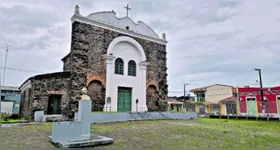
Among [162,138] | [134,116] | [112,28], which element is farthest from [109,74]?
[162,138]

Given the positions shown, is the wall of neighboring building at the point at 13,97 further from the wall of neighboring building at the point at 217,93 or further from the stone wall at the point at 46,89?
the wall of neighboring building at the point at 217,93

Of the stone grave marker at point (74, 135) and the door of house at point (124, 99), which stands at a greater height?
the door of house at point (124, 99)

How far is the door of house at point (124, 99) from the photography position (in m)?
16.0

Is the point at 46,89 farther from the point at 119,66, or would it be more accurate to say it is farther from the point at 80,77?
the point at 119,66

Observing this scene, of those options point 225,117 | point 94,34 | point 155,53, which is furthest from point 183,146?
point 225,117

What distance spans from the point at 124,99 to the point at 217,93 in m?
21.9

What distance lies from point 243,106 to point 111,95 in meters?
13.2

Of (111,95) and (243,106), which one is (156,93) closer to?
(111,95)

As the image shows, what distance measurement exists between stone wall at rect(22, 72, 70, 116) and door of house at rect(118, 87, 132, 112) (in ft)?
13.7

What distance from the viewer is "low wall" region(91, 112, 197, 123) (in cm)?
1150

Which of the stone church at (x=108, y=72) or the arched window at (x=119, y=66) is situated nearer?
the stone church at (x=108, y=72)

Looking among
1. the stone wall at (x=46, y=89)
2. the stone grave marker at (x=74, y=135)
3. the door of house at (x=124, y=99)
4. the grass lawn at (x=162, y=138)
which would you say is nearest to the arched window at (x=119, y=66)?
the door of house at (x=124, y=99)

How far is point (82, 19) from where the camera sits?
1459 centimetres

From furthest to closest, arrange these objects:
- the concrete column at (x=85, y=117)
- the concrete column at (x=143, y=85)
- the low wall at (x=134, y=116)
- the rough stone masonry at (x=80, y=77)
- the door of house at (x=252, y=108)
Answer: the door of house at (x=252, y=108)
the concrete column at (x=143, y=85)
the rough stone masonry at (x=80, y=77)
the low wall at (x=134, y=116)
the concrete column at (x=85, y=117)
